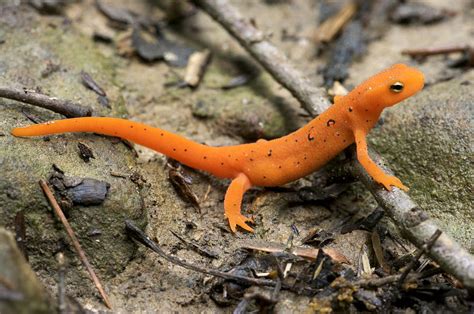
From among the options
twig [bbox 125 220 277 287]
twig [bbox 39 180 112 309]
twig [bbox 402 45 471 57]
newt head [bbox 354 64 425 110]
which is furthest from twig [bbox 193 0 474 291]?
twig [bbox 39 180 112 309]

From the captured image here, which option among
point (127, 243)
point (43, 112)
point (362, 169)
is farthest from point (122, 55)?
point (362, 169)

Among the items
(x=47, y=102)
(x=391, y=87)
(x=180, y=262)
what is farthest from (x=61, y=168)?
(x=391, y=87)

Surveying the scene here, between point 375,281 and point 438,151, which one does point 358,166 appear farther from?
point 375,281

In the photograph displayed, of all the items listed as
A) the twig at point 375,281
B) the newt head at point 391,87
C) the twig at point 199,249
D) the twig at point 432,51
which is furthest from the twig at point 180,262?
the twig at point 432,51

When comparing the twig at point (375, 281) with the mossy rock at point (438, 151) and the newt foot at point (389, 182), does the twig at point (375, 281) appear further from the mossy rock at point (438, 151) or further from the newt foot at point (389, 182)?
the mossy rock at point (438, 151)

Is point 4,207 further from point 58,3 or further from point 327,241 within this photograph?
point 58,3

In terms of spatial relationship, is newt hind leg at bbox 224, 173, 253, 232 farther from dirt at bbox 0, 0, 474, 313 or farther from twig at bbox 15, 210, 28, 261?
twig at bbox 15, 210, 28, 261
